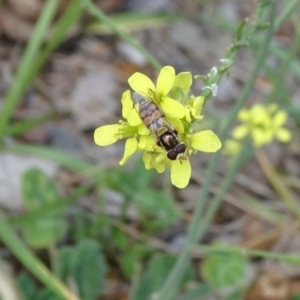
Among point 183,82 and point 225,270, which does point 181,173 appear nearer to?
point 183,82

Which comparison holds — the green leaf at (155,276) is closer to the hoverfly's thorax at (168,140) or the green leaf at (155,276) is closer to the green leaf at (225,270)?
the green leaf at (225,270)

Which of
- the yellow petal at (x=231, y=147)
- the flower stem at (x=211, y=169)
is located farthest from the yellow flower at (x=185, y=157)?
the yellow petal at (x=231, y=147)

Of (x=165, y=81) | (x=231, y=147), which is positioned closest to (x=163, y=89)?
(x=165, y=81)

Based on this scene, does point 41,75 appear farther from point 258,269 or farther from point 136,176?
point 258,269

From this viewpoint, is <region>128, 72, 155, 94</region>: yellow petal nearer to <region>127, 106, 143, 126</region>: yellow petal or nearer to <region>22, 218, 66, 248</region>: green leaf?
<region>127, 106, 143, 126</region>: yellow petal

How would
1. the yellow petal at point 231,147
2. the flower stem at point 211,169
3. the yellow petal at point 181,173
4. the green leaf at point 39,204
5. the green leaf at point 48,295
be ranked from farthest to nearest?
the yellow petal at point 231,147 < the green leaf at point 39,204 < the green leaf at point 48,295 < the flower stem at point 211,169 < the yellow petal at point 181,173

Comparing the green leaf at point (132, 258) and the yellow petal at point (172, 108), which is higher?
the green leaf at point (132, 258)
